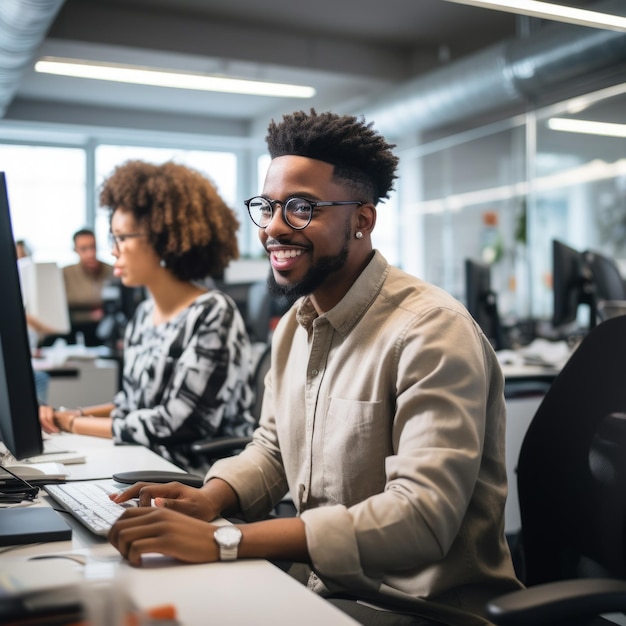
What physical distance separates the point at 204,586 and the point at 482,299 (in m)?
3.63

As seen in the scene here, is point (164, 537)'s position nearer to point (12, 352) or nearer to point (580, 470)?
point (12, 352)

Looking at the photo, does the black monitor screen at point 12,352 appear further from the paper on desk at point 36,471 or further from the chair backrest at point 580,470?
the chair backrest at point 580,470

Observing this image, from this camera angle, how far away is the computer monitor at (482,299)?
4.34 metres

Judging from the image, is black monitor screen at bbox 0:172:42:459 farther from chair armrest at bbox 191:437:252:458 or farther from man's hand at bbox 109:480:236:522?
chair armrest at bbox 191:437:252:458

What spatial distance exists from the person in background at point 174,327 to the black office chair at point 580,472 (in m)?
1.03

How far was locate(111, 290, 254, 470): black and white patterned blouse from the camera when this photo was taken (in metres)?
2.17

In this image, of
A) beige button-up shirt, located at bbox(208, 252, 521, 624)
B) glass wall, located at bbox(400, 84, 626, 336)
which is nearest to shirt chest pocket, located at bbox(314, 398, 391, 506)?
Answer: beige button-up shirt, located at bbox(208, 252, 521, 624)

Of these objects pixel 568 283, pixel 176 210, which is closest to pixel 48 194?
pixel 568 283

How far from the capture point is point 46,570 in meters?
1.05

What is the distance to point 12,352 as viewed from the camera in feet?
4.42

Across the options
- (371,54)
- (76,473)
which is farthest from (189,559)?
(371,54)

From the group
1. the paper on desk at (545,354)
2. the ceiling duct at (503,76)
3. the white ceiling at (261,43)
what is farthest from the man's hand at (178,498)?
the white ceiling at (261,43)

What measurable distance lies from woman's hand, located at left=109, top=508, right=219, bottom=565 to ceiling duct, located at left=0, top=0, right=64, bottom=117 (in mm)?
4797

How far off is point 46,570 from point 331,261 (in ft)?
2.43
